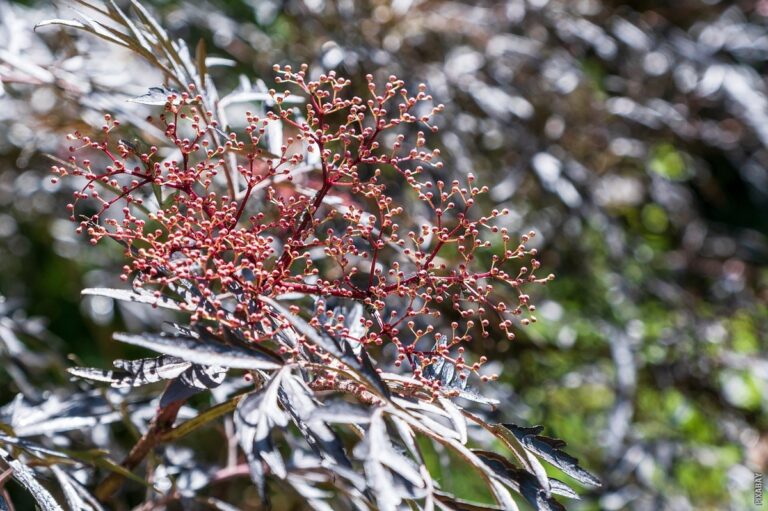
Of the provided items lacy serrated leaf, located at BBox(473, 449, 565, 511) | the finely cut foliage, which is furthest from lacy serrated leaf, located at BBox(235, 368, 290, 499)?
lacy serrated leaf, located at BBox(473, 449, 565, 511)

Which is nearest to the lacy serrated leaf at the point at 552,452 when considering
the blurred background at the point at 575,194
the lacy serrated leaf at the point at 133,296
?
the lacy serrated leaf at the point at 133,296

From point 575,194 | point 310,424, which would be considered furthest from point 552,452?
point 575,194

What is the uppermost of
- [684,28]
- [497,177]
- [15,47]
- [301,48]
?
[15,47]

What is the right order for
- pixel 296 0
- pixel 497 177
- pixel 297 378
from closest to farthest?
pixel 297 378 < pixel 296 0 < pixel 497 177

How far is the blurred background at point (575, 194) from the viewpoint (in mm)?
1205

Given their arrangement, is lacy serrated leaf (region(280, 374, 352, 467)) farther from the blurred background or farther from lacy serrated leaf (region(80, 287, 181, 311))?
the blurred background

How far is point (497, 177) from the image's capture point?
1.48 meters

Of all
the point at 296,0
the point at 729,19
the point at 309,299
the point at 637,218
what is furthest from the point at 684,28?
the point at 309,299

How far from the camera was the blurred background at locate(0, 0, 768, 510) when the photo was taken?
3.95 feet

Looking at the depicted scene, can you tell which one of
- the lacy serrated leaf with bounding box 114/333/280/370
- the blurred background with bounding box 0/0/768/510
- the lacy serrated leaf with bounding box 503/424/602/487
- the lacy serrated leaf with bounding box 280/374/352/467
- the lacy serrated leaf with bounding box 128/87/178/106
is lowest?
the blurred background with bounding box 0/0/768/510

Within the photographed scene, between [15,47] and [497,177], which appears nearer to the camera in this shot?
[15,47]

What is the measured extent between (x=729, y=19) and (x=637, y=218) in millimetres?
453

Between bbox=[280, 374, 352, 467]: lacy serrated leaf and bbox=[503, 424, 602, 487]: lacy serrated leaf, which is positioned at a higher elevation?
bbox=[280, 374, 352, 467]: lacy serrated leaf

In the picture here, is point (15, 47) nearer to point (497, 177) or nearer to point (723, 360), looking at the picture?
point (497, 177)
